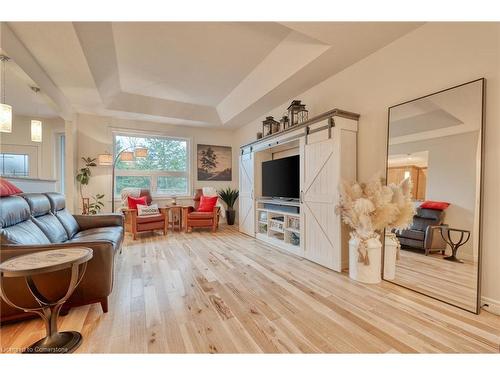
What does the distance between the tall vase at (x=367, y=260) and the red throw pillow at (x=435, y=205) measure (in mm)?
560

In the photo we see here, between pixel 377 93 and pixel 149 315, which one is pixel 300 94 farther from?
pixel 149 315

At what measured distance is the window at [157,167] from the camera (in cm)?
537

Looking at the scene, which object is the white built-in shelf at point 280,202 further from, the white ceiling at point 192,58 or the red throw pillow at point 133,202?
the red throw pillow at point 133,202

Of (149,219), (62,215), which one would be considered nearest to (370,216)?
(62,215)

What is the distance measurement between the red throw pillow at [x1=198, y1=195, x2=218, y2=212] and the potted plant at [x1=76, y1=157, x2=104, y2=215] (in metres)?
2.21

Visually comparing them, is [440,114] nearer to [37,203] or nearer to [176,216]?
[37,203]

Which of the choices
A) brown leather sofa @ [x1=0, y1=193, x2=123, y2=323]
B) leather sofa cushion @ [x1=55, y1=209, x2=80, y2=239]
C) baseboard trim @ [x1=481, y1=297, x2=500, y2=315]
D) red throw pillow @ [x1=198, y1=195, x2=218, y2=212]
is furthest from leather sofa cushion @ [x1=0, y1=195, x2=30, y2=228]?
baseboard trim @ [x1=481, y1=297, x2=500, y2=315]

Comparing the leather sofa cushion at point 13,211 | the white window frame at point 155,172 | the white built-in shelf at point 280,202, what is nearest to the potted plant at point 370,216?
the white built-in shelf at point 280,202

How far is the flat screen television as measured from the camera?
3.54m

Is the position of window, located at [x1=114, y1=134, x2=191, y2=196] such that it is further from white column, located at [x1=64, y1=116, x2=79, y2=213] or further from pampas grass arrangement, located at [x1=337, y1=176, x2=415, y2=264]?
pampas grass arrangement, located at [x1=337, y1=176, x2=415, y2=264]

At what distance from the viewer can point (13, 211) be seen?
6.27ft

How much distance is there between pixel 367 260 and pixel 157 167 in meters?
5.05

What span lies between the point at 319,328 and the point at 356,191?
4.86 feet
